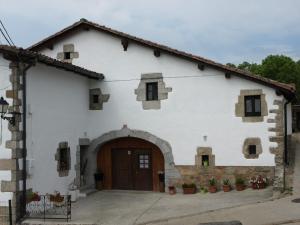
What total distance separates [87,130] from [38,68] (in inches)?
154

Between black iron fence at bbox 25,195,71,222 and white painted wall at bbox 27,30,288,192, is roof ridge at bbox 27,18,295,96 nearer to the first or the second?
white painted wall at bbox 27,30,288,192

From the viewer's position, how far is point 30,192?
1244 centimetres

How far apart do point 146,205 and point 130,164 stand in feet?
10.7

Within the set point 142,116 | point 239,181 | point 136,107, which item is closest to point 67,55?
point 136,107

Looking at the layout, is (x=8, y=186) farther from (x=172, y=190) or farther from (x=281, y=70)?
(x=281, y=70)

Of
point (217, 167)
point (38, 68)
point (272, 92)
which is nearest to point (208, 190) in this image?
point (217, 167)

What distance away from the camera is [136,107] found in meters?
16.1

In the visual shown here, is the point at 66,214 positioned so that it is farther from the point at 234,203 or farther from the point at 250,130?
the point at 250,130

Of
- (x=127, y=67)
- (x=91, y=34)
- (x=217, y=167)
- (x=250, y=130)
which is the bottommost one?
(x=217, y=167)

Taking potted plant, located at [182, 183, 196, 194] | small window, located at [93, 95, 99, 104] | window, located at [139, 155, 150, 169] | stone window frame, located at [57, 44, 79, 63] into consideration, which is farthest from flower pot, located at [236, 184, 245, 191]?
stone window frame, located at [57, 44, 79, 63]

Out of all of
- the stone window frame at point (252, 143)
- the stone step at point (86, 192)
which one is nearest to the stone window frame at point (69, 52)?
the stone step at point (86, 192)

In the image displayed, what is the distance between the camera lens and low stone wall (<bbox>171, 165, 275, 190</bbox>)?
578 inches

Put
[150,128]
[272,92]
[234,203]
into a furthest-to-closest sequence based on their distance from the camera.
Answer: [150,128] → [272,92] → [234,203]

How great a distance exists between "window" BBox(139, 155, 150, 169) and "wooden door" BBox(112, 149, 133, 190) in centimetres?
43
